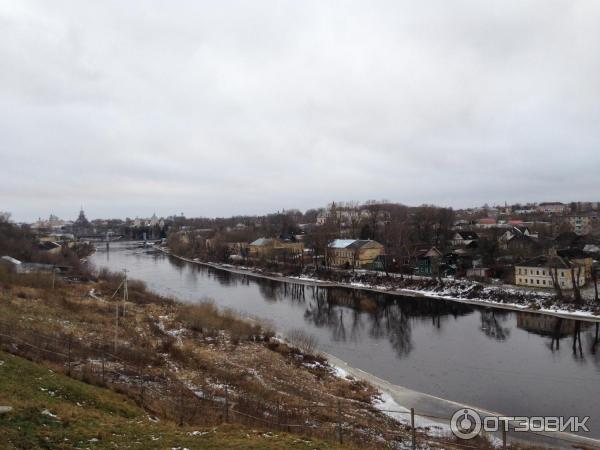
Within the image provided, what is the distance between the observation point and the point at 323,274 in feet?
123

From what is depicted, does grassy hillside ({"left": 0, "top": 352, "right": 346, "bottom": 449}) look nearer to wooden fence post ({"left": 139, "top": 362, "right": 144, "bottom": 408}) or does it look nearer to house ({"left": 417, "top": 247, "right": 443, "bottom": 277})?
wooden fence post ({"left": 139, "top": 362, "right": 144, "bottom": 408})

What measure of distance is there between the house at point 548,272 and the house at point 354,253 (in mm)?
12723

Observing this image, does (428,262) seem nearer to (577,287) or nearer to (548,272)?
(548,272)

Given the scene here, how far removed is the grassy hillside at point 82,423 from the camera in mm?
5527

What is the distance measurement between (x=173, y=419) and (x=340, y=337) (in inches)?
484

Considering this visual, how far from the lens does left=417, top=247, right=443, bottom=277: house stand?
113 feet

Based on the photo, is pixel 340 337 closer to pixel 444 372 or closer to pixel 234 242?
pixel 444 372

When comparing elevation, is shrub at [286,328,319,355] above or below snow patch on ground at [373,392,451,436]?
above

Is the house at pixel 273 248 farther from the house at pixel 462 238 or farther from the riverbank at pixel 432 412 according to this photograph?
the riverbank at pixel 432 412

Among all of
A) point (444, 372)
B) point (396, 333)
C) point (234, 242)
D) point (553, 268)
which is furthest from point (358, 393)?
point (234, 242)

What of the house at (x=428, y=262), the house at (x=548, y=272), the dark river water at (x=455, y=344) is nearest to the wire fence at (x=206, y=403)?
the dark river water at (x=455, y=344)
